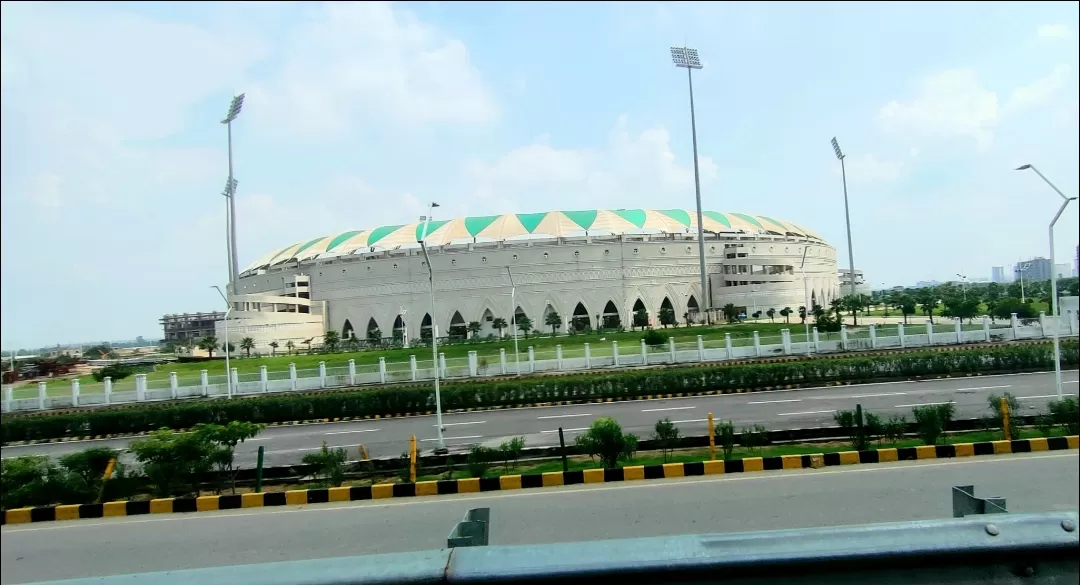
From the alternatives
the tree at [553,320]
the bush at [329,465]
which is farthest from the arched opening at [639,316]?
the bush at [329,465]

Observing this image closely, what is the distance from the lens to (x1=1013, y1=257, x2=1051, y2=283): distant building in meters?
3.14

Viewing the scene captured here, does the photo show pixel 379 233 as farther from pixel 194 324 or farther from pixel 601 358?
pixel 601 358

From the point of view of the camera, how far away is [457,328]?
41.8m

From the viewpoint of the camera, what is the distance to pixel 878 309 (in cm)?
3741

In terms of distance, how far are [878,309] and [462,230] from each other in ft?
93.9

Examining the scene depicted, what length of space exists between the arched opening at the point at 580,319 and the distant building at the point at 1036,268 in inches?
1427

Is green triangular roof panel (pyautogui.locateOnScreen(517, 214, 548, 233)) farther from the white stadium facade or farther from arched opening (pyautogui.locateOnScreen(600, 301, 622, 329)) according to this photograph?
arched opening (pyautogui.locateOnScreen(600, 301, 622, 329))

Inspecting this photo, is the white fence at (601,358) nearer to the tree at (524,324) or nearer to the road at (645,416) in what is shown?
the road at (645,416)

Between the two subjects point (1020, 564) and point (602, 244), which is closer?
point (1020, 564)

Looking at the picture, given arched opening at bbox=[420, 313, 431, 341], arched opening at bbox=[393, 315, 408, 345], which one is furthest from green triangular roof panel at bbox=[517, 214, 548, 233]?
arched opening at bbox=[393, 315, 408, 345]

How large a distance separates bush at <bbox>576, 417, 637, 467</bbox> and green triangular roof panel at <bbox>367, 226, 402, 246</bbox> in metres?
41.3

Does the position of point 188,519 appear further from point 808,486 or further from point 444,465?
point 808,486

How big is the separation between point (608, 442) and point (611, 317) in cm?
3451

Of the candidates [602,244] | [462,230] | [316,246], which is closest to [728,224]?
[602,244]
